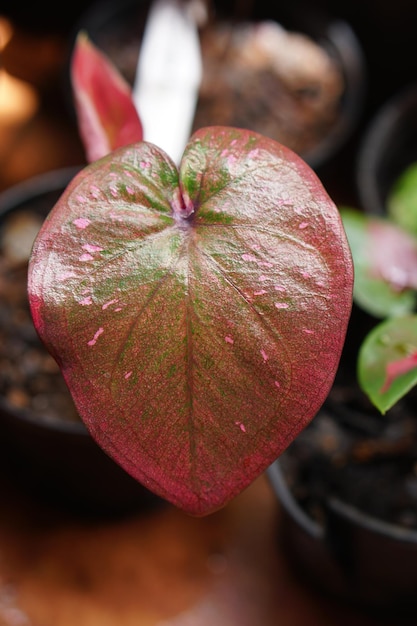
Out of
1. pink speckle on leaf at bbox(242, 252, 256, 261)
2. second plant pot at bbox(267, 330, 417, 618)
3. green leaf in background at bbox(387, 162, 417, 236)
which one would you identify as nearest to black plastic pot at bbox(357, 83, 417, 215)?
green leaf in background at bbox(387, 162, 417, 236)

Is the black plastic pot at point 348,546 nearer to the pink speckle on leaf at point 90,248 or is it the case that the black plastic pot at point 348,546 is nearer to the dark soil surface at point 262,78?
the pink speckle on leaf at point 90,248

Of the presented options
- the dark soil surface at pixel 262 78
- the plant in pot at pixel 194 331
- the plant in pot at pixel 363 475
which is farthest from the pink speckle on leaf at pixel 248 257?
the dark soil surface at pixel 262 78

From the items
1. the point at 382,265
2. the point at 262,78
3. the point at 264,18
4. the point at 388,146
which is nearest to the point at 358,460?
the point at 382,265

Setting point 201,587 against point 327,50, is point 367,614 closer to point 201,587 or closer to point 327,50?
point 201,587

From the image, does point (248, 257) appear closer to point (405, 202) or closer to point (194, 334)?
point (194, 334)

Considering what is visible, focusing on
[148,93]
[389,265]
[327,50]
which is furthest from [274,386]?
[327,50]

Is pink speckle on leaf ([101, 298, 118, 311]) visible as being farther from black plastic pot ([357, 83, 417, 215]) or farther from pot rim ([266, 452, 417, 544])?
black plastic pot ([357, 83, 417, 215])
